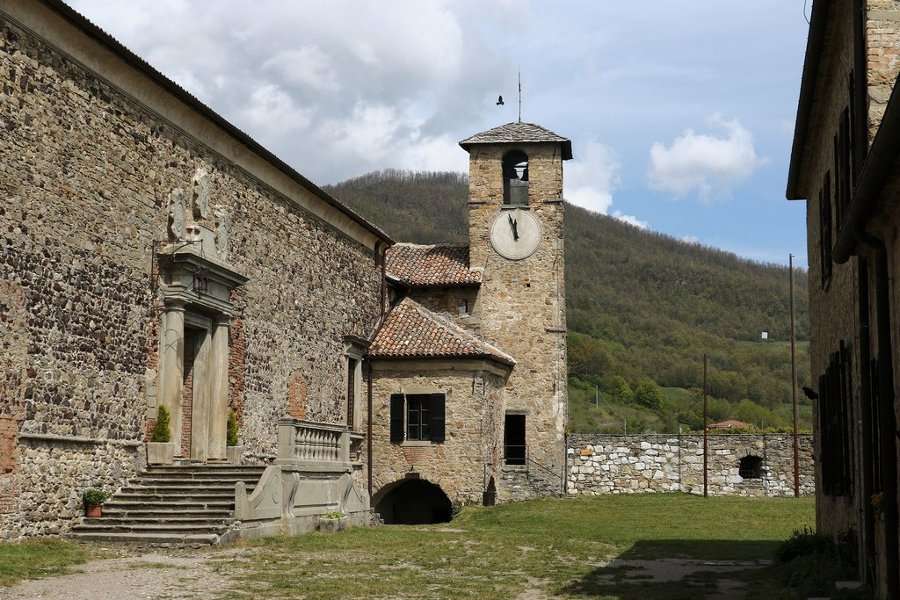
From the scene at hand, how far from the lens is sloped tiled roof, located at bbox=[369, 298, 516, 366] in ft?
93.9

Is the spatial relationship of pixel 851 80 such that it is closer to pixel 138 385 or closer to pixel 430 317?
pixel 138 385

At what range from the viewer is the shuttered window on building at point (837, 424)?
1367cm

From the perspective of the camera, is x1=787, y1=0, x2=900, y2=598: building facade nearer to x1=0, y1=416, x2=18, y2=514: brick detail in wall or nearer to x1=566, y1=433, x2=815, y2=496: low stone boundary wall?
x1=0, y1=416, x2=18, y2=514: brick detail in wall

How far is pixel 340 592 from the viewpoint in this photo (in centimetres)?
1128

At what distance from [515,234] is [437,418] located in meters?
6.54

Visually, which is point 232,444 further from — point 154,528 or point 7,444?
point 7,444

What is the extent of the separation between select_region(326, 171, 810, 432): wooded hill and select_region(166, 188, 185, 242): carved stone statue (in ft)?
137

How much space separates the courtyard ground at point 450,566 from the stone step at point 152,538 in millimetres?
456

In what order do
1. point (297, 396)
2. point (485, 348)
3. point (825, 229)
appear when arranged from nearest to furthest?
point (825, 229), point (297, 396), point (485, 348)

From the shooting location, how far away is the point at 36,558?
44.7ft

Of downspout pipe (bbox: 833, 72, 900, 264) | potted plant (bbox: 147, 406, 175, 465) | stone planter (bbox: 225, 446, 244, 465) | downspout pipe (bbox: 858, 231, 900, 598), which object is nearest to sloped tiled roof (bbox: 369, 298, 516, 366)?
stone planter (bbox: 225, 446, 244, 465)

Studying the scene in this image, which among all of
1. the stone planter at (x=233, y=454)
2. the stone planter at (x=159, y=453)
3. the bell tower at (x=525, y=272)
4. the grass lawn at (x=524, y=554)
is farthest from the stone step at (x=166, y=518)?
the bell tower at (x=525, y=272)

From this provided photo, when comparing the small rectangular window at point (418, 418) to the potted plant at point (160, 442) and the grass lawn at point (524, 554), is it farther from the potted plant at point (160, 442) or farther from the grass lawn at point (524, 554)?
the potted plant at point (160, 442)

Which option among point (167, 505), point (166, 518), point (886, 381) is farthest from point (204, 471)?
point (886, 381)
